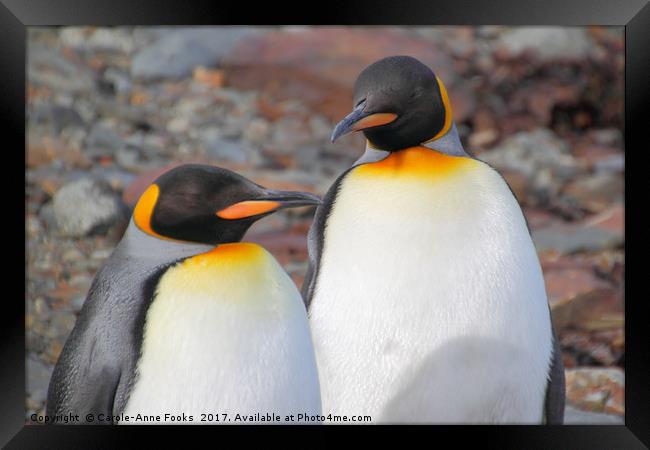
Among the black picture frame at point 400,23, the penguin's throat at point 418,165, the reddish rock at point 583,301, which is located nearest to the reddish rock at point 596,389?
the black picture frame at point 400,23

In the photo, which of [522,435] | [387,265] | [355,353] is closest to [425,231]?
[387,265]

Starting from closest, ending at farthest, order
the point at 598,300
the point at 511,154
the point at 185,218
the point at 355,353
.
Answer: the point at 185,218 → the point at 355,353 → the point at 598,300 → the point at 511,154

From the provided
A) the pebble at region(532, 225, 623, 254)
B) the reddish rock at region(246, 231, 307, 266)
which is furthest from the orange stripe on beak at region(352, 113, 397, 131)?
the pebble at region(532, 225, 623, 254)

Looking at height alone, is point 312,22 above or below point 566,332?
above

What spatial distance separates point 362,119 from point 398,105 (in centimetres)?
8

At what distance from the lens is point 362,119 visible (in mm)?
1494

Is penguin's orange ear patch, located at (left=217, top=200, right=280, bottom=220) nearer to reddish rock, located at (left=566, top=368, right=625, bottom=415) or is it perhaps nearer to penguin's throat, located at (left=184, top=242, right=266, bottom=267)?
penguin's throat, located at (left=184, top=242, right=266, bottom=267)

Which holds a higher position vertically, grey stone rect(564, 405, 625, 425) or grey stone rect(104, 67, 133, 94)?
grey stone rect(104, 67, 133, 94)

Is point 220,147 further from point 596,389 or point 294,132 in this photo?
point 596,389

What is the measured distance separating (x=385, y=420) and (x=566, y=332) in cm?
114

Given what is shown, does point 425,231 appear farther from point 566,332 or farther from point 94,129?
point 94,129

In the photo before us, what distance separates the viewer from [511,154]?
307 cm

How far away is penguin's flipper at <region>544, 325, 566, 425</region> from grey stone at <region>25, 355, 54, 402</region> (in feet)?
3.36

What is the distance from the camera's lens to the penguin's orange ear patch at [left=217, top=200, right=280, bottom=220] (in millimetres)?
1260
